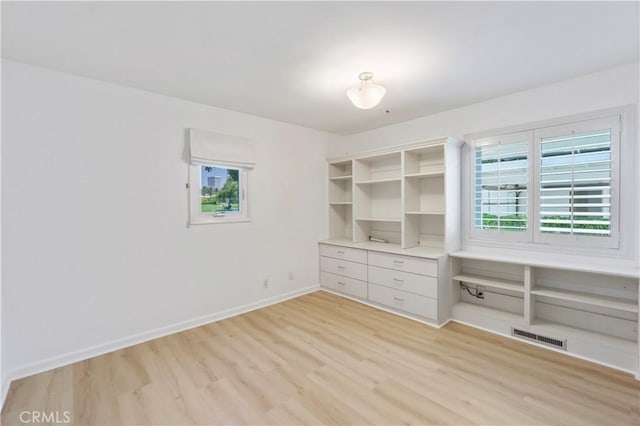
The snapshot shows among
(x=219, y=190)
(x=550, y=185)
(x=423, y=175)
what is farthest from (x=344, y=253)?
(x=550, y=185)

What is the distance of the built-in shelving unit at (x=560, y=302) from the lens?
242 cm

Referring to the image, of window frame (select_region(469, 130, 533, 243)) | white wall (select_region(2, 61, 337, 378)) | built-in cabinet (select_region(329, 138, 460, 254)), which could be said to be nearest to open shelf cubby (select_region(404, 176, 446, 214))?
built-in cabinet (select_region(329, 138, 460, 254))

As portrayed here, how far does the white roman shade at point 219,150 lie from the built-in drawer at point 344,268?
1.81 meters

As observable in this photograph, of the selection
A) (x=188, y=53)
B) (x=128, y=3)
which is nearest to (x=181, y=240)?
(x=188, y=53)

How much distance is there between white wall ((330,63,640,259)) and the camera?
2.47m

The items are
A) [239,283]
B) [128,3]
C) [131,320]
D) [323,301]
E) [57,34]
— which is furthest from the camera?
[323,301]

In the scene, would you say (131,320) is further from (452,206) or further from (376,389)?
(452,206)

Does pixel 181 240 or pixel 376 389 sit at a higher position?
pixel 181 240

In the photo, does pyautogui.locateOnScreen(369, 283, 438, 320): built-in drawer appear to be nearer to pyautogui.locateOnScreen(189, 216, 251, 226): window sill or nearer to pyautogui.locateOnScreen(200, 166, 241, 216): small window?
pyautogui.locateOnScreen(189, 216, 251, 226): window sill

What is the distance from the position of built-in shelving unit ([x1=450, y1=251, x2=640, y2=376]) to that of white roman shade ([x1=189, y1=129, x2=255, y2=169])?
2.74 metres

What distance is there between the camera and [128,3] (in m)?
1.65

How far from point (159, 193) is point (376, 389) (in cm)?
270

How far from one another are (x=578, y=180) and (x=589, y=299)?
107 cm

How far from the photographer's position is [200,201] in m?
3.31
